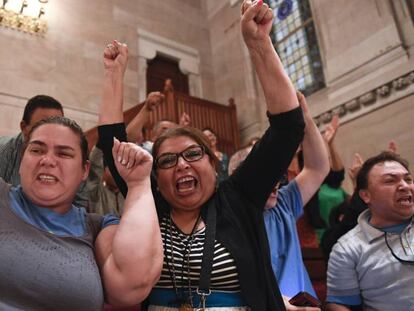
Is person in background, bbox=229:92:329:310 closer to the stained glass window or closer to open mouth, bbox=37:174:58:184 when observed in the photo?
open mouth, bbox=37:174:58:184

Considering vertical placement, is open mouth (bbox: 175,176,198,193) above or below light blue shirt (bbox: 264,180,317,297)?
above

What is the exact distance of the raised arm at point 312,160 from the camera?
Result: 1.78 metres

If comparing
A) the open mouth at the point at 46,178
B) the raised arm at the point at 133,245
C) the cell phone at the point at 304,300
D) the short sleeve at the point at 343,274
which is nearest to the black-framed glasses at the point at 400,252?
the short sleeve at the point at 343,274

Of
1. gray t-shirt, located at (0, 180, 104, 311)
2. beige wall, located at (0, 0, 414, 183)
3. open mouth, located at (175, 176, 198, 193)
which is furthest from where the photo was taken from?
beige wall, located at (0, 0, 414, 183)

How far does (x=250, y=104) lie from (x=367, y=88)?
2497mm

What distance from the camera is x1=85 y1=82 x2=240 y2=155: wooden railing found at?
632 cm

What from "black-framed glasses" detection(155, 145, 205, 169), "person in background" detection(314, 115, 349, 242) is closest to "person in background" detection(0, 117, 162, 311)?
"black-framed glasses" detection(155, 145, 205, 169)

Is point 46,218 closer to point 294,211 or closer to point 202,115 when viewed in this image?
point 294,211

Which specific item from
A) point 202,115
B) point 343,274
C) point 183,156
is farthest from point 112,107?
point 202,115

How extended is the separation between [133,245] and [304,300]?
25.5 inches

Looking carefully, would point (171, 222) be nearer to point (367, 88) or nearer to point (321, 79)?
point (367, 88)

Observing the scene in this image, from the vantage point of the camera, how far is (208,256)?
1.28 metres

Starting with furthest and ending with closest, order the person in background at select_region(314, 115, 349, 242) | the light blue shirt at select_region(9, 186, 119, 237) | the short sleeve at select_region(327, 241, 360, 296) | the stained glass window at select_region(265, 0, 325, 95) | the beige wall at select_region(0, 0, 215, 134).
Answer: the stained glass window at select_region(265, 0, 325, 95) < the beige wall at select_region(0, 0, 215, 134) < the person in background at select_region(314, 115, 349, 242) < the short sleeve at select_region(327, 241, 360, 296) < the light blue shirt at select_region(9, 186, 119, 237)

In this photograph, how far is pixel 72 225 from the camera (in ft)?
4.09
